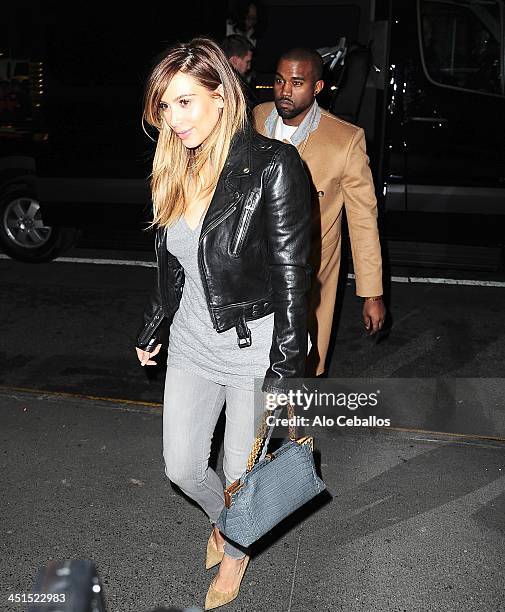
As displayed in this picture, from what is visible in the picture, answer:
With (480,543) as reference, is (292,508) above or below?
above

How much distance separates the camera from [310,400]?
4.89 metres

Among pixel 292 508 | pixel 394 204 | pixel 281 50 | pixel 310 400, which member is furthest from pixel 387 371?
pixel 281 50

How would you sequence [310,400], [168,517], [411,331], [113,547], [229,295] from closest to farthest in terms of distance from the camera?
[229,295], [113,547], [168,517], [310,400], [411,331]

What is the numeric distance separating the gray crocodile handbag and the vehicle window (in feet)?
15.4

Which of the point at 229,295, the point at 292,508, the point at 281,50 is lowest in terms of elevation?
the point at 292,508

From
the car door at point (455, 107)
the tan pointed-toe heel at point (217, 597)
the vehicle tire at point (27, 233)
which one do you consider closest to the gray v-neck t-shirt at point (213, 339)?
the tan pointed-toe heel at point (217, 597)

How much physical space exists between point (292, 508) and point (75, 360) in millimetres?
3129

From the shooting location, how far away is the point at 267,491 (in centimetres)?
265

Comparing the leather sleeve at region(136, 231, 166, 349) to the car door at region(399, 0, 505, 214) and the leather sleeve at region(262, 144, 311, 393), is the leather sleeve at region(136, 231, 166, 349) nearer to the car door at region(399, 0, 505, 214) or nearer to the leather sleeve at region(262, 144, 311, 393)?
the leather sleeve at region(262, 144, 311, 393)

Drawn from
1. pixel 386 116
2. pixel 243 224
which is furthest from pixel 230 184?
pixel 386 116

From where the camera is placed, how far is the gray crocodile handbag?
2631mm

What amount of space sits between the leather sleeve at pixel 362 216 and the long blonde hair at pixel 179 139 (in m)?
1.19

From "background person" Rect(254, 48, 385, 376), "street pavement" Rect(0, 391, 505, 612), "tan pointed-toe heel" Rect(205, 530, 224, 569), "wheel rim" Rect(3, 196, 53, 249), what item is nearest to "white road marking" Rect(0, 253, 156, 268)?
"wheel rim" Rect(3, 196, 53, 249)

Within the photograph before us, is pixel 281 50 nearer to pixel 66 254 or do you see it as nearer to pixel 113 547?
pixel 66 254
